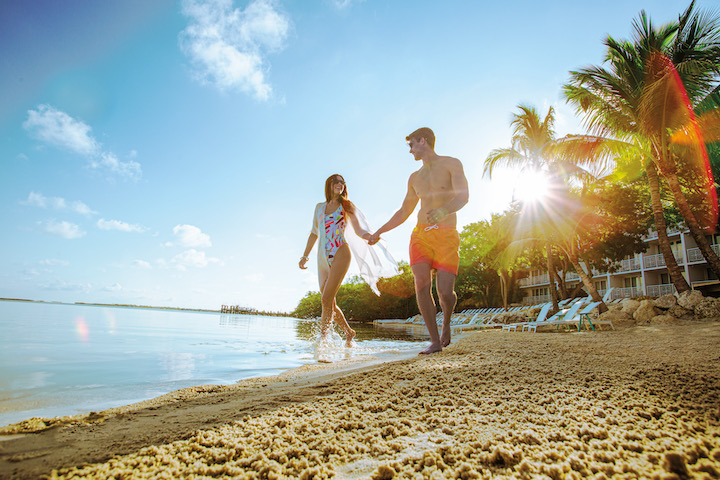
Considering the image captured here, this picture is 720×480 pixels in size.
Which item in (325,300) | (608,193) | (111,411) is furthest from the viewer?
(608,193)

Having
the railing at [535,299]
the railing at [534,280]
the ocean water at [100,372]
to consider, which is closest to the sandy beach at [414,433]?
the ocean water at [100,372]

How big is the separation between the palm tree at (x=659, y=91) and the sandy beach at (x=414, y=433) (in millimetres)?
11912

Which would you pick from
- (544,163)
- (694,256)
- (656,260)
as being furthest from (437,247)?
(656,260)

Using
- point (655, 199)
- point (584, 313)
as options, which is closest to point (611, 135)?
point (655, 199)

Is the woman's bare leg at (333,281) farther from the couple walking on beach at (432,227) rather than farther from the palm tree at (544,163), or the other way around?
the palm tree at (544,163)

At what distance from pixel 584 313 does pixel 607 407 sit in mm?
11392

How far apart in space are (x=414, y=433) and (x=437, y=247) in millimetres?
2520

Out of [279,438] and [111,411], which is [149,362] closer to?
[111,411]

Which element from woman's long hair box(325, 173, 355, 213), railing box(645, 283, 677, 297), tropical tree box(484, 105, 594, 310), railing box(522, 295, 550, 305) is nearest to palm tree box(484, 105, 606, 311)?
tropical tree box(484, 105, 594, 310)

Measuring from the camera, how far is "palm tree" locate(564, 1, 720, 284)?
1054cm

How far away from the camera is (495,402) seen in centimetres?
143

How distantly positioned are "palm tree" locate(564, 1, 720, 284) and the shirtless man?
10.6m

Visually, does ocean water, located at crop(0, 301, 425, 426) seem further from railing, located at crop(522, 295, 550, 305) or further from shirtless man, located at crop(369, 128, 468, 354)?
railing, located at crop(522, 295, 550, 305)

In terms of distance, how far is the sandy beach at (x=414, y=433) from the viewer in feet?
2.97
